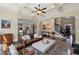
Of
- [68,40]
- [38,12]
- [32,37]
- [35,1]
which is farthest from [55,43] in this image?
[35,1]

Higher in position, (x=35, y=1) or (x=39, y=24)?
(x=35, y=1)

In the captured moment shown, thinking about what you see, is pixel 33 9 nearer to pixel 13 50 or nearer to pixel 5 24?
pixel 5 24

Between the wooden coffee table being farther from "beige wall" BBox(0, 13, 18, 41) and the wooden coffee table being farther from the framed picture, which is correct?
the framed picture

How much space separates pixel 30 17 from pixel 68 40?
2.45ft

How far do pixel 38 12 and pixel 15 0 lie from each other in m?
0.44

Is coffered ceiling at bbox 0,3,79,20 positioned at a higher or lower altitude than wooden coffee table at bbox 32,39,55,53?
higher

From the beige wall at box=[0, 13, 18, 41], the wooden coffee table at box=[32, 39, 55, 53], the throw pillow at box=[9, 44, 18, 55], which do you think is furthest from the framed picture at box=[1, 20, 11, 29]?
the wooden coffee table at box=[32, 39, 55, 53]

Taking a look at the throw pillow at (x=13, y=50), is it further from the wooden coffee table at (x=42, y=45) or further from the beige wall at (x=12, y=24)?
the wooden coffee table at (x=42, y=45)

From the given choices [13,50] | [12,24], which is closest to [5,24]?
[12,24]

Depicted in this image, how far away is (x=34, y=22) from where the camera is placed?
2.67 m

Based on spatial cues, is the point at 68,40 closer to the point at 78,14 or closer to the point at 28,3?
the point at 78,14

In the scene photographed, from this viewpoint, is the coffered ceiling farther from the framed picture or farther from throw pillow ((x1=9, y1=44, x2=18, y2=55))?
throw pillow ((x1=9, y1=44, x2=18, y2=55))

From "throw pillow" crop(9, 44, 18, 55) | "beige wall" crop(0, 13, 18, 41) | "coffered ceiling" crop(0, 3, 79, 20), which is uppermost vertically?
"coffered ceiling" crop(0, 3, 79, 20)
